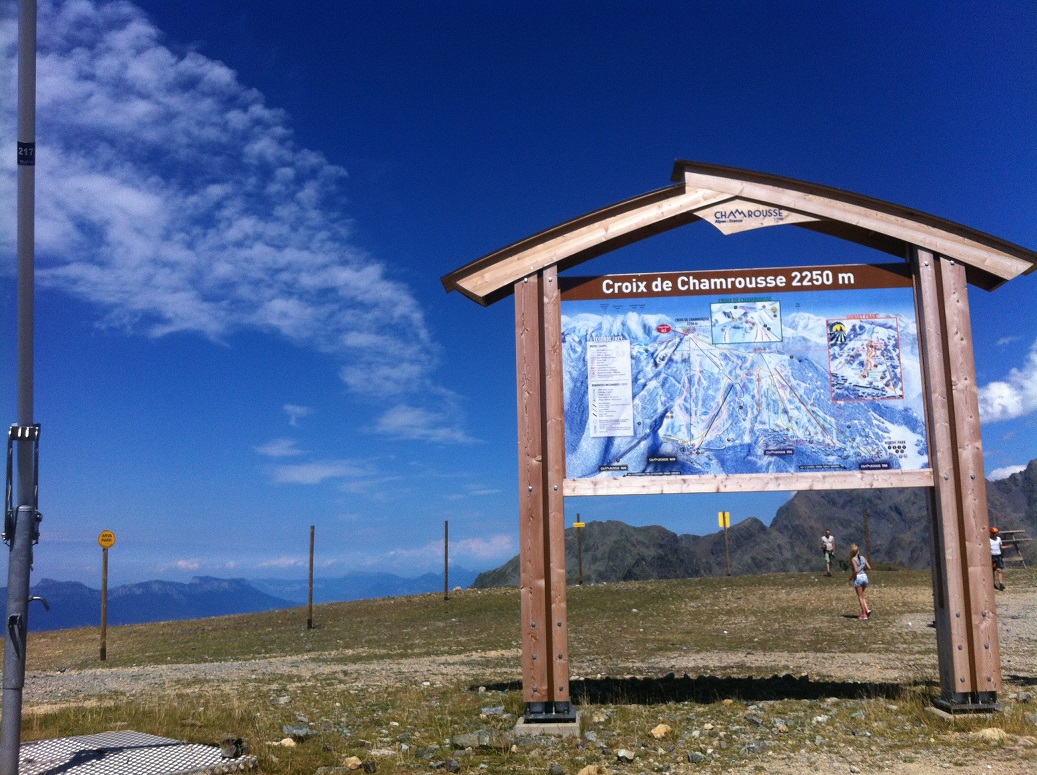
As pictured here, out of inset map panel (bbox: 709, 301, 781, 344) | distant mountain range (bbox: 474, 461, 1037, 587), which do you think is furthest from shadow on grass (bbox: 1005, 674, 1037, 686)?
distant mountain range (bbox: 474, 461, 1037, 587)

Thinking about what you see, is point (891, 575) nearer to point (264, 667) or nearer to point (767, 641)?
point (767, 641)

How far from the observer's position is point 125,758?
719 centimetres

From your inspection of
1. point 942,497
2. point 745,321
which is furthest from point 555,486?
point 942,497

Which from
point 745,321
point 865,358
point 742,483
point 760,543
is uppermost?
point 745,321

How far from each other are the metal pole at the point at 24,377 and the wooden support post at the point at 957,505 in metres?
9.01

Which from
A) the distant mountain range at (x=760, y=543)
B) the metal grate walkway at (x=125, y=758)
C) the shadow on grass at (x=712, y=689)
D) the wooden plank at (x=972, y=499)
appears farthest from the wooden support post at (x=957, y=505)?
the distant mountain range at (x=760, y=543)

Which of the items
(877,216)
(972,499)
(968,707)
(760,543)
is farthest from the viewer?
(760,543)

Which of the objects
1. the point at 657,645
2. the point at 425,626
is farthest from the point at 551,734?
the point at 425,626

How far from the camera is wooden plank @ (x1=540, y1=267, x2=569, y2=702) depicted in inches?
365

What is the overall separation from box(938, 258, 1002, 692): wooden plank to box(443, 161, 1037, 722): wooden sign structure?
0.05 ft

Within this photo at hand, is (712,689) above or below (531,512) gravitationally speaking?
below

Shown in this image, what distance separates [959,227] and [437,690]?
9012 millimetres

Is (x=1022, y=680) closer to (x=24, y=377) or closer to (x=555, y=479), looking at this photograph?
(x=555, y=479)

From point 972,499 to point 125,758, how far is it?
343 inches
